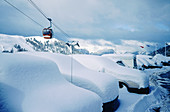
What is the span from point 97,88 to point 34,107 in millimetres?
2203

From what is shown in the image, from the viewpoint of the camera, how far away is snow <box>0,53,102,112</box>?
66.4 inches

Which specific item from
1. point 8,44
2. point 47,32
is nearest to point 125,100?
point 47,32

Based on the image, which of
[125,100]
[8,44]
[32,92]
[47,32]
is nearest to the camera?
[32,92]

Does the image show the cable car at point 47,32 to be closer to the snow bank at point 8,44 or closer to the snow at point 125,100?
the snow bank at point 8,44

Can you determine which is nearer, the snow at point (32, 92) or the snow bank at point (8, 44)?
the snow at point (32, 92)

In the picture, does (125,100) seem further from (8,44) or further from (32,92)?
(8,44)

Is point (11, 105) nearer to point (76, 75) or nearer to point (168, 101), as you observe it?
point (76, 75)

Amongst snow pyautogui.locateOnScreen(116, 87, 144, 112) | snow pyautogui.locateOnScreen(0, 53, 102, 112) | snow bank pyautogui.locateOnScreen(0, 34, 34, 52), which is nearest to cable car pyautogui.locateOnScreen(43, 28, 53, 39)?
snow bank pyautogui.locateOnScreen(0, 34, 34, 52)

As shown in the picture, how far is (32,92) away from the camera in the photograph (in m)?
1.99

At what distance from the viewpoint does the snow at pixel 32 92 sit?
5.53 ft

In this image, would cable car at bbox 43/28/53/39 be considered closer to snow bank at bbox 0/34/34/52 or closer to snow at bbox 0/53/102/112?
snow bank at bbox 0/34/34/52

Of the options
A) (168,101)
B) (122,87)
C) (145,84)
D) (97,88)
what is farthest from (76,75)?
(168,101)

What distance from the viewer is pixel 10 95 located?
5.70 feet

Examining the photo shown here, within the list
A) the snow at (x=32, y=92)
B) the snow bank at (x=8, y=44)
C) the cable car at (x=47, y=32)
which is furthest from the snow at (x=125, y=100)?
the snow bank at (x=8, y=44)
